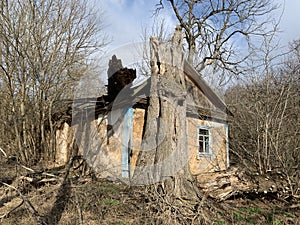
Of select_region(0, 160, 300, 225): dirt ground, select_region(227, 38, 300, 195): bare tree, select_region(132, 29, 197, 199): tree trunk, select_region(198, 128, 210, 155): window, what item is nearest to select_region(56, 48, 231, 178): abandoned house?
select_region(198, 128, 210, 155): window

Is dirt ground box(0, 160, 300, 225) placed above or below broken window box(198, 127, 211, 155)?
below

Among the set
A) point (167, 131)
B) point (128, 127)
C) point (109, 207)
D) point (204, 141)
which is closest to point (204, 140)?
point (204, 141)

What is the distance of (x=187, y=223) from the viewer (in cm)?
433

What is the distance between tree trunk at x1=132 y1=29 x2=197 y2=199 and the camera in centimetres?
528

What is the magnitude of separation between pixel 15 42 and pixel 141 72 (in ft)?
24.0

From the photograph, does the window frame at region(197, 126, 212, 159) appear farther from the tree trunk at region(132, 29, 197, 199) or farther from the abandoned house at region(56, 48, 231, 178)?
the tree trunk at region(132, 29, 197, 199)

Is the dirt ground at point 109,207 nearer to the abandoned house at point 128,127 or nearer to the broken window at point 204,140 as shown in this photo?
the abandoned house at point 128,127

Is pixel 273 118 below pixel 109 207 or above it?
above

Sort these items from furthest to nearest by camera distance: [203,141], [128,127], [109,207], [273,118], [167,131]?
1. [203,141]
2. [128,127]
3. [273,118]
4. [167,131]
5. [109,207]

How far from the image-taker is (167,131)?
220 inches

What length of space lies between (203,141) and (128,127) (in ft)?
12.0

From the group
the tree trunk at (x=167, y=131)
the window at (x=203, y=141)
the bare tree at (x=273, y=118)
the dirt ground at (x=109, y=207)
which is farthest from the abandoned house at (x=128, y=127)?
the tree trunk at (x=167, y=131)

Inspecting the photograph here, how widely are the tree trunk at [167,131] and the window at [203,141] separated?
16.6 feet

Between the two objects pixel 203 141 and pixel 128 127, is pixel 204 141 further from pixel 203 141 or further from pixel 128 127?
pixel 128 127
